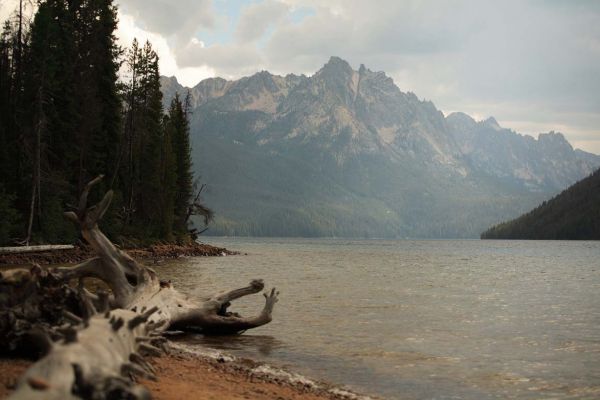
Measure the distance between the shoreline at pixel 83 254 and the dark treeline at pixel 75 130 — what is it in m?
1.48

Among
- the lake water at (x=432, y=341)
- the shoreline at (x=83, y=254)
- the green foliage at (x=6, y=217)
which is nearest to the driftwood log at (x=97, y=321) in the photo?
the lake water at (x=432, y=341)

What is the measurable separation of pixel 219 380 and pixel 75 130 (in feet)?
130

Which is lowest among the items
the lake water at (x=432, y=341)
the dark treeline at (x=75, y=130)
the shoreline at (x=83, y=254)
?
the lake water at (x=432, y=341)

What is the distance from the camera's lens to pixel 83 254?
38.5 metres

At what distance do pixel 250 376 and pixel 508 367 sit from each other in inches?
256

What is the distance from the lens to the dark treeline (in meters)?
36.4

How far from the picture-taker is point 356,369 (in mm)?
12711

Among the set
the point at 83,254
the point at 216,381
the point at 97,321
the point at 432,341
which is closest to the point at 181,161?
the point at 83,254

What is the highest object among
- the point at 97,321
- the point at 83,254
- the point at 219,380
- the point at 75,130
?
the point at 75,130

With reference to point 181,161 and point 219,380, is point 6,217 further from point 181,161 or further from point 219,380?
point 181,161

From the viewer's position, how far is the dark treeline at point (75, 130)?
119ft

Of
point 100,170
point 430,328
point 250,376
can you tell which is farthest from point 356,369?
point 100,170

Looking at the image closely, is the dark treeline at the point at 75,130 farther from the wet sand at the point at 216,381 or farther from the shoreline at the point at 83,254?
the wet sand at the point at 216,381

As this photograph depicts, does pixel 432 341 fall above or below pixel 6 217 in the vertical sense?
below
